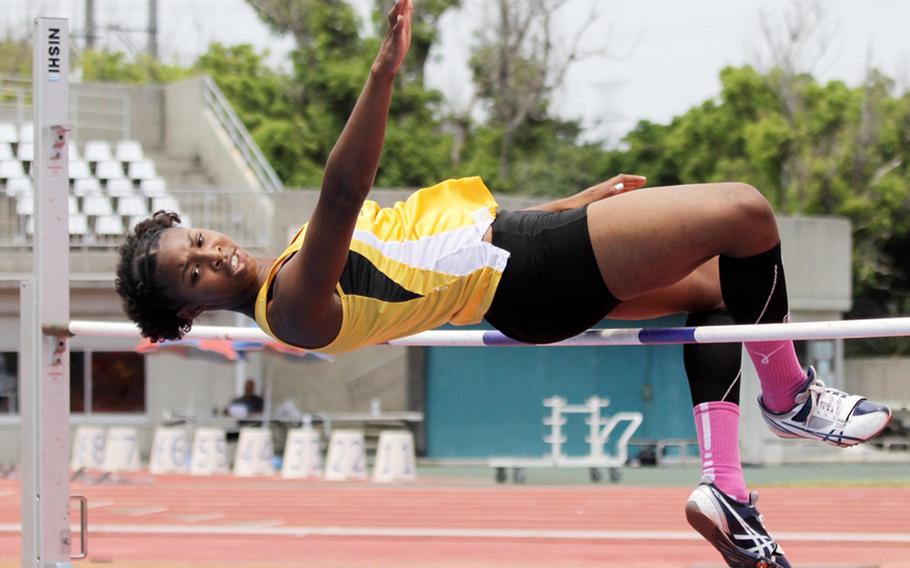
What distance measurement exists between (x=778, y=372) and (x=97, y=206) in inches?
496

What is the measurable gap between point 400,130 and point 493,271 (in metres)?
19.5

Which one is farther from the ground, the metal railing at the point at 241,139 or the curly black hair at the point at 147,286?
the metal railing at the point at 241,139

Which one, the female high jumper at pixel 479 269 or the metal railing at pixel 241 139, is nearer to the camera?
the female high jumper at pixel 479 269

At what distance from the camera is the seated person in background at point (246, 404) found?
14185 millimetres

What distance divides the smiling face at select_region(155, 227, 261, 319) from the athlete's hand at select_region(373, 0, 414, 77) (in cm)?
59

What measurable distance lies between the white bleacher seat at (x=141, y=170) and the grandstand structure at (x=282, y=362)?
0.09ft

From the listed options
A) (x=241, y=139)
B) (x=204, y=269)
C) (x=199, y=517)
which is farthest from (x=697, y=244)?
(x=241, y=139)

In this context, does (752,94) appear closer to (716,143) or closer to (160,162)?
(716,143)

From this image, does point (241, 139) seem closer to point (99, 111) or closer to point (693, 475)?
point (99, 111)

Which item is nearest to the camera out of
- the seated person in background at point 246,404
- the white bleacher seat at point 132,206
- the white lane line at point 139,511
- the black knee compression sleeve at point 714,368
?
the black knee compression sleeve at point 714,368

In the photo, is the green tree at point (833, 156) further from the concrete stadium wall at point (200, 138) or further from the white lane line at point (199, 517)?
→ the white lane line at point (199, 517)

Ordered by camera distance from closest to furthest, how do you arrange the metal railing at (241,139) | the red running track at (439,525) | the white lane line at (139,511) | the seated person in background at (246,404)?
1. the red running track at (439,525)
2. the white lane line at (139,511)
3. the seated person in background at (246,404)
4. the metal railing at (241,139)

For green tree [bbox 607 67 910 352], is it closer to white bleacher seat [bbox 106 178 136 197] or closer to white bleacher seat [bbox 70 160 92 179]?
white bleacher seat [bbox 106 178 136 197]

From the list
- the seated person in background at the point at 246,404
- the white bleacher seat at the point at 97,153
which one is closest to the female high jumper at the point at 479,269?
the seated person in background at the point at 246,404
